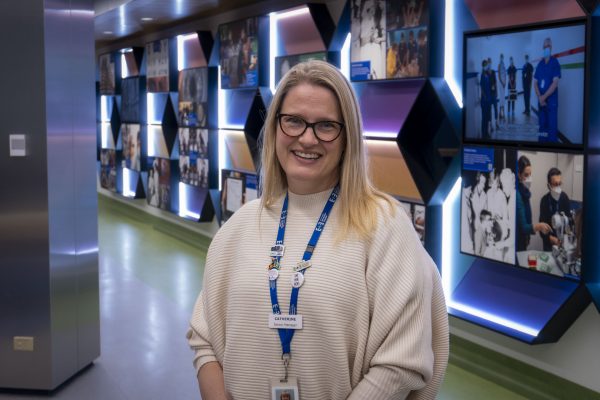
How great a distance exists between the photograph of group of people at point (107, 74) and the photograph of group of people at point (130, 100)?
0.71m

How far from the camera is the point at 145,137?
1152cm

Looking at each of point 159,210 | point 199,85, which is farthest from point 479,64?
point 159,210

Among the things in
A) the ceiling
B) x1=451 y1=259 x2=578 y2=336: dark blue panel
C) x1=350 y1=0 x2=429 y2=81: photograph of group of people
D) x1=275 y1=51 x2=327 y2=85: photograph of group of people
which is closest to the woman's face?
x1=451 y1=259 x2=578 y2=336: dark blue panel

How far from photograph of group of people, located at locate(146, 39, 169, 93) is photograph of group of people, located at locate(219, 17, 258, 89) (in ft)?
6.62

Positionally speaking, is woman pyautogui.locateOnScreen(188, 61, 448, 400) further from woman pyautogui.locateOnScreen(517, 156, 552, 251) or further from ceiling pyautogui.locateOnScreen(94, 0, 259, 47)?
ceiling pyautogui.locateOnScreen(94, 0, 259, 47)

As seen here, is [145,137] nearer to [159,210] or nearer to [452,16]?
[159,210]

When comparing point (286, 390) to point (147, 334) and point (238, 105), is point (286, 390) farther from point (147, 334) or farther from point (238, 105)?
point (238, 105)

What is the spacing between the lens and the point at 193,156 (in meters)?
9.63

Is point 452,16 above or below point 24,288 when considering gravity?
above

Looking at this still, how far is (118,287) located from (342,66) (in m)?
3.10

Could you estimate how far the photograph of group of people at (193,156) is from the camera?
931 centimetres

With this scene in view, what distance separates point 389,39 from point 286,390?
406cm

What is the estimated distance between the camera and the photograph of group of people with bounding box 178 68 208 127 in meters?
9.16

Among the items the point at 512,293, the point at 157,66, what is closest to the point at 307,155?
the point at 512,293
